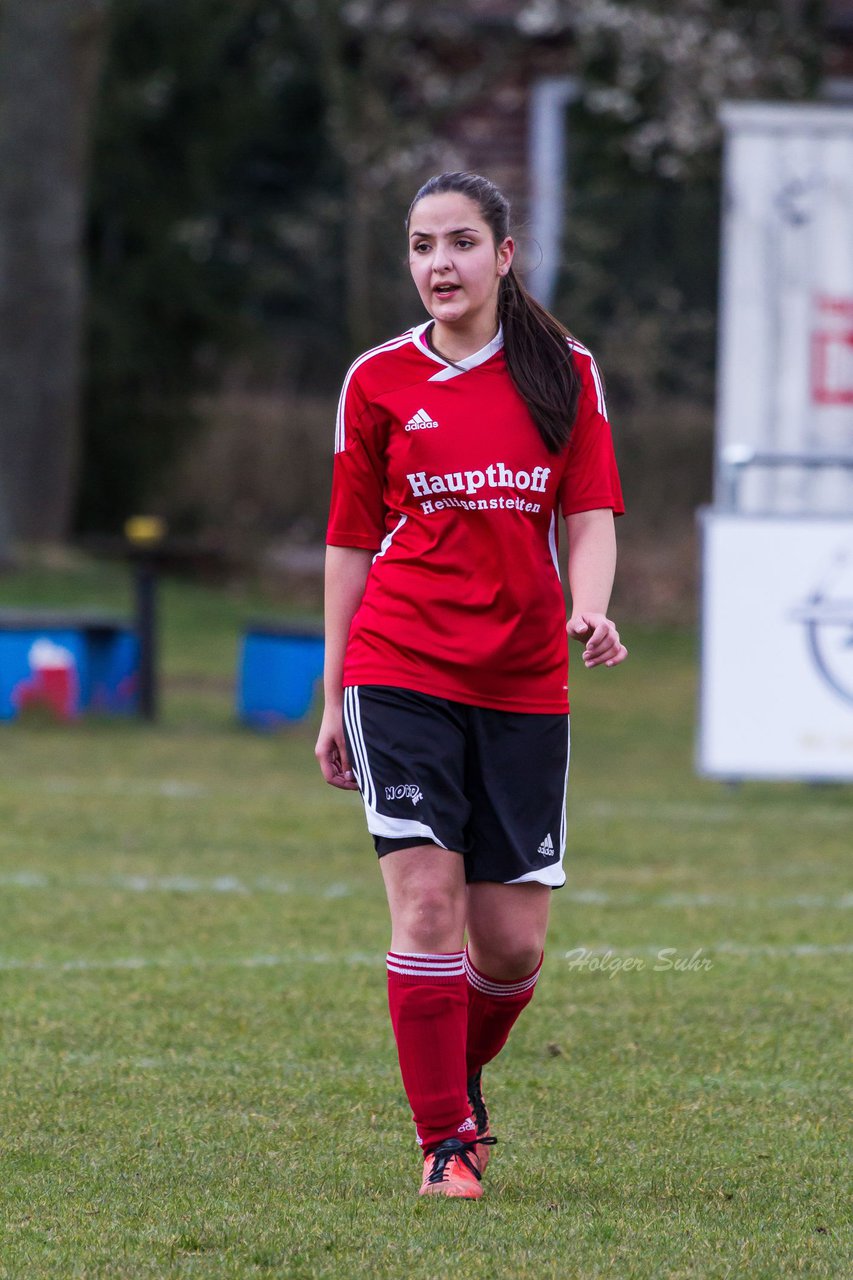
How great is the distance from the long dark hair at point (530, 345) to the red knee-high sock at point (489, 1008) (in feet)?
3.69

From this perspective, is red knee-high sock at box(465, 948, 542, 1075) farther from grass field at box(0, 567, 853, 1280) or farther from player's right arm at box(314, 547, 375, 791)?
player's right arm at box(314, 547, 375, 791)

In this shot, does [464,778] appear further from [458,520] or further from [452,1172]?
[452,1172]

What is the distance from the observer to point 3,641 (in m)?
12.9

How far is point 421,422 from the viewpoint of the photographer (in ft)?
13.5

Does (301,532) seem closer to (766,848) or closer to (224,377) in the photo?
(224,377)

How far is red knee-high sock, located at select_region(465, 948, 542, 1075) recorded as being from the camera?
172 inches

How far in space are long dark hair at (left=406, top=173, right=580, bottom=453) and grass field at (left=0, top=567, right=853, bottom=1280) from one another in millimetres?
1527

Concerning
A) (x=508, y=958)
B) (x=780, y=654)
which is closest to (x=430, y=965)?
(x=508, y=958)

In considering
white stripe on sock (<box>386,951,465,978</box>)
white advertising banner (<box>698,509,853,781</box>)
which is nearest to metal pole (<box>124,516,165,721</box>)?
white advertising banner (<box>698,509,853,781</box>)

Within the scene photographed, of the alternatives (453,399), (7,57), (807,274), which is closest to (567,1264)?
(453,399)

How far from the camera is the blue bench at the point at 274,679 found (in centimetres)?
1296

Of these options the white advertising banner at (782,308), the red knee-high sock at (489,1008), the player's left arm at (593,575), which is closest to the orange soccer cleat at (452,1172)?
the red knee-high sock at (489,1008)

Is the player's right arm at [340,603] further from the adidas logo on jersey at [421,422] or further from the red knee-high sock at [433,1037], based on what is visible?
the red knee-high sock at [433,1037]

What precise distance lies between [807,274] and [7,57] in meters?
11.4
